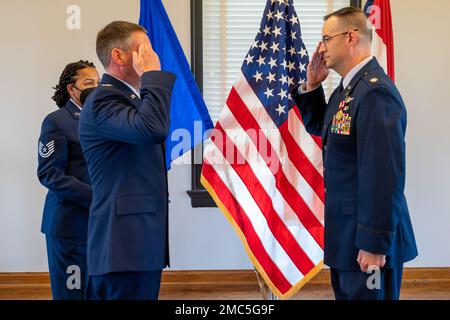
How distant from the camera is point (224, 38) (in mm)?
3635

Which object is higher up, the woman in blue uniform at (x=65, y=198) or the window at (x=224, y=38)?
the window at (x=224, y=38)

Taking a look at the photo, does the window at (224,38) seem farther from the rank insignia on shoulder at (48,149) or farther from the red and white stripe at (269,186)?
the rank insignia on shoulder at (48,149)

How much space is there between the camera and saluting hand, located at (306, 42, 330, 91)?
6.95 feet

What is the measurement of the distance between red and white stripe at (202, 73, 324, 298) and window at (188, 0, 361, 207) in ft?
2.88

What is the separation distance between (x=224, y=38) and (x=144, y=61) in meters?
2.04

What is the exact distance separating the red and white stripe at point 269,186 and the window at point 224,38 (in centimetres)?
88

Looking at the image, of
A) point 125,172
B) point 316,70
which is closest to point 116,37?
point 125,172

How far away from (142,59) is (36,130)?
2.11 m

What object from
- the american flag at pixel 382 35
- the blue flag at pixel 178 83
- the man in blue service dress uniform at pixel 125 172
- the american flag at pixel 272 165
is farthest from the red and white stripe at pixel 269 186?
the man in blue service dress uniform at pixel 125 172

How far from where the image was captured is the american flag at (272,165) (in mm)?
2719

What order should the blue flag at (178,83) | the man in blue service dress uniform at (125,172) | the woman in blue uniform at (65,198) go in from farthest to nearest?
1. the blue flag at (178,83)
2. the woman in blue uniform at (65,198)
3. the man in blue service dress uniform at (125,172)

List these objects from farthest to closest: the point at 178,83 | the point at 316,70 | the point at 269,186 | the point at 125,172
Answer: the point at 178,83, the point at 269,186, the point at 316,70, the point at 125,172

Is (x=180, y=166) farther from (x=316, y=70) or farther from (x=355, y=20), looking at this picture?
(x=355, y=20)

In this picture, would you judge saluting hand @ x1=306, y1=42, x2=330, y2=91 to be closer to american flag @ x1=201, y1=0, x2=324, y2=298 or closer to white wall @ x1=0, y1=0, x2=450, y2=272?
american flag @ x1=201, y1=0, x2=324, y2=298
